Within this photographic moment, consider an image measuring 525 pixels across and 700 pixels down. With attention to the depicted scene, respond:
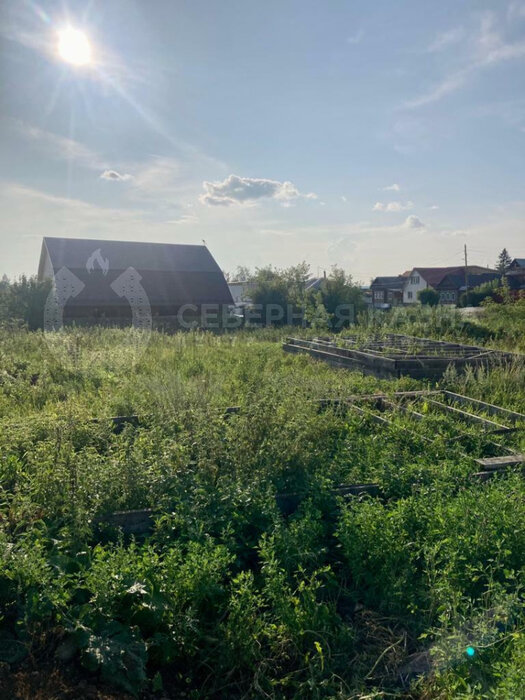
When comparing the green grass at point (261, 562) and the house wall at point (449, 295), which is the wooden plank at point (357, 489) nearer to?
the green grass at point (261, 562)

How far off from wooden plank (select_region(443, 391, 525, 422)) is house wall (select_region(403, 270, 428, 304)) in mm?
52482

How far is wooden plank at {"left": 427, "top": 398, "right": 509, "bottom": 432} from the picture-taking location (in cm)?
577

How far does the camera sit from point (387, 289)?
65375mm

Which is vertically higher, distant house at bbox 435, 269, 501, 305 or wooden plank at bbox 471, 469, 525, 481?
distant house at bbox 435, 269, 501, 305

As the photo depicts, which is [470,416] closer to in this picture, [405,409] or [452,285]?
[405,409]

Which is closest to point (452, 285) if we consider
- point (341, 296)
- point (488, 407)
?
point (341, 296)

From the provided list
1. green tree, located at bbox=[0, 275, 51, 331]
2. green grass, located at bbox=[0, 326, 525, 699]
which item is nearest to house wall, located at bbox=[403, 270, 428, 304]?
green tree, located at bbox=[0, 275, 51, 331]

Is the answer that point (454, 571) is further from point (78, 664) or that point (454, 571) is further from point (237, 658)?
point (78, 664)

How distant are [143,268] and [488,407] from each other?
2165 cm

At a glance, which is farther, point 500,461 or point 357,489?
point 500,461

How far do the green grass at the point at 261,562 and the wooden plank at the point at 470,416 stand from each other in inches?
11.0

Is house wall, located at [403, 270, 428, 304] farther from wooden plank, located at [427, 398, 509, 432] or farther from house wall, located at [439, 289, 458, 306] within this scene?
wooden plank, located at [427, 398, 509, 432]

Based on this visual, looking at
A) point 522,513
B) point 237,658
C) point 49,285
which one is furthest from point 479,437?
point 49,285

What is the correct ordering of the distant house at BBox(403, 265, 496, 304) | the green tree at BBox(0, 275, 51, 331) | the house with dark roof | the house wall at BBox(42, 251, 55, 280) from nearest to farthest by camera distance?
the green tree at BBox(0, 275, 51, 331) < the house with dark roof < the house wall at BBox(42, 251, 55, 280) < the distant house at BBox(403, 265, 496, 304)
